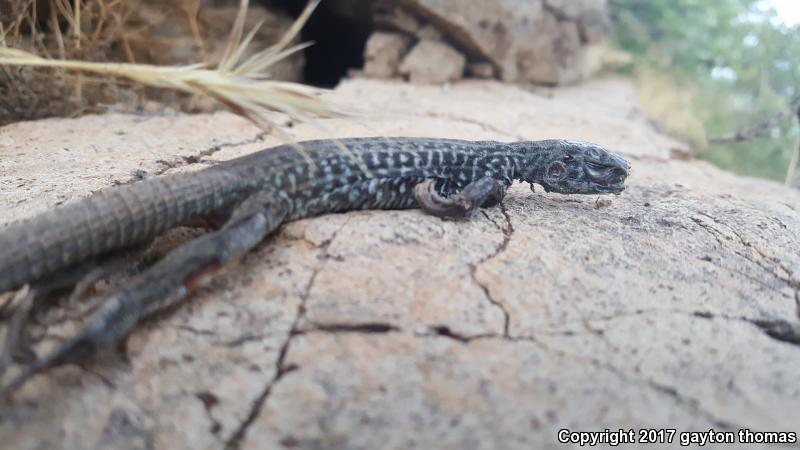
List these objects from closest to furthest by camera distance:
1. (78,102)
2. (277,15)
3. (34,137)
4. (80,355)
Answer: (80,355), (34,137), (78,102), (277,15)

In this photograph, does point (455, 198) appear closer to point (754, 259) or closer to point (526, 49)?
point (754, 259)

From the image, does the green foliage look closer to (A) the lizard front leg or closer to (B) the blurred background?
(B) the blurred background

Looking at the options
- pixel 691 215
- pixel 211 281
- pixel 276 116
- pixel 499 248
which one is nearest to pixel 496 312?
pixel 499 248

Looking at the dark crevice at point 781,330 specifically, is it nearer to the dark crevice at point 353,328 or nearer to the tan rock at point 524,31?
the dark crevice at point 353,328

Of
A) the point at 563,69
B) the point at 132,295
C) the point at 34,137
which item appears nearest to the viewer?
the point at 132,295

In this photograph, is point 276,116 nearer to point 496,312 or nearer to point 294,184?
point 294,184

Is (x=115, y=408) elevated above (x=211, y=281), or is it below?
below
